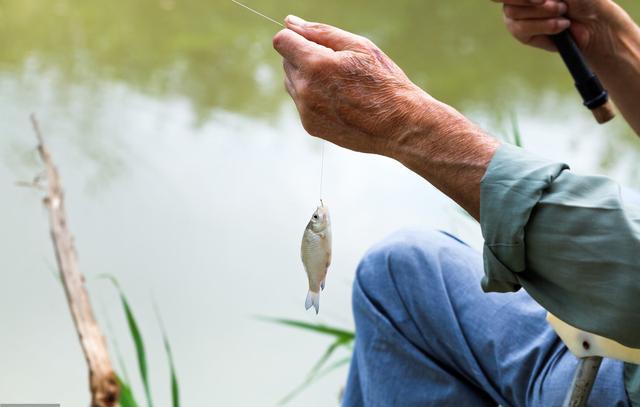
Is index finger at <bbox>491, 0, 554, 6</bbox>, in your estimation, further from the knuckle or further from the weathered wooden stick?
the weathered wooden stick

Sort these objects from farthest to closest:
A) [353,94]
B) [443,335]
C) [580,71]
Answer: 1. [580,71]
2. [443,335]
3. [353,94]

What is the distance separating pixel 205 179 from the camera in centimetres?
305

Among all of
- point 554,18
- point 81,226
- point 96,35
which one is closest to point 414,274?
point 554,18

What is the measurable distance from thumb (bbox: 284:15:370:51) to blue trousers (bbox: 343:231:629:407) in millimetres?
373

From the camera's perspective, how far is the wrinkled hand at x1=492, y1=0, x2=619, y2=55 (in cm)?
161

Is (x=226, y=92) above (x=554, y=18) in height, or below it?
above

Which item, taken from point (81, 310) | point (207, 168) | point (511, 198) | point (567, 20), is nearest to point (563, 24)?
point (567, 20)

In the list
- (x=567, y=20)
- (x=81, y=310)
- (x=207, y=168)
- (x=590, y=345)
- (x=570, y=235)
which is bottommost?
(x=590, y=345)

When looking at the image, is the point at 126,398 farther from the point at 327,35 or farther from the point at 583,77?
the point at 583,77

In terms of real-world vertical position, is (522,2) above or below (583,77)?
above

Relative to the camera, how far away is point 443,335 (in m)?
1.32

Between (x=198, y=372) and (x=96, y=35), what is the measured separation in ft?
6.94

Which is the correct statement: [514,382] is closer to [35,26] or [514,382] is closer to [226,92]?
[226,92]

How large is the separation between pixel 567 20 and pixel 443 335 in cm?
62
